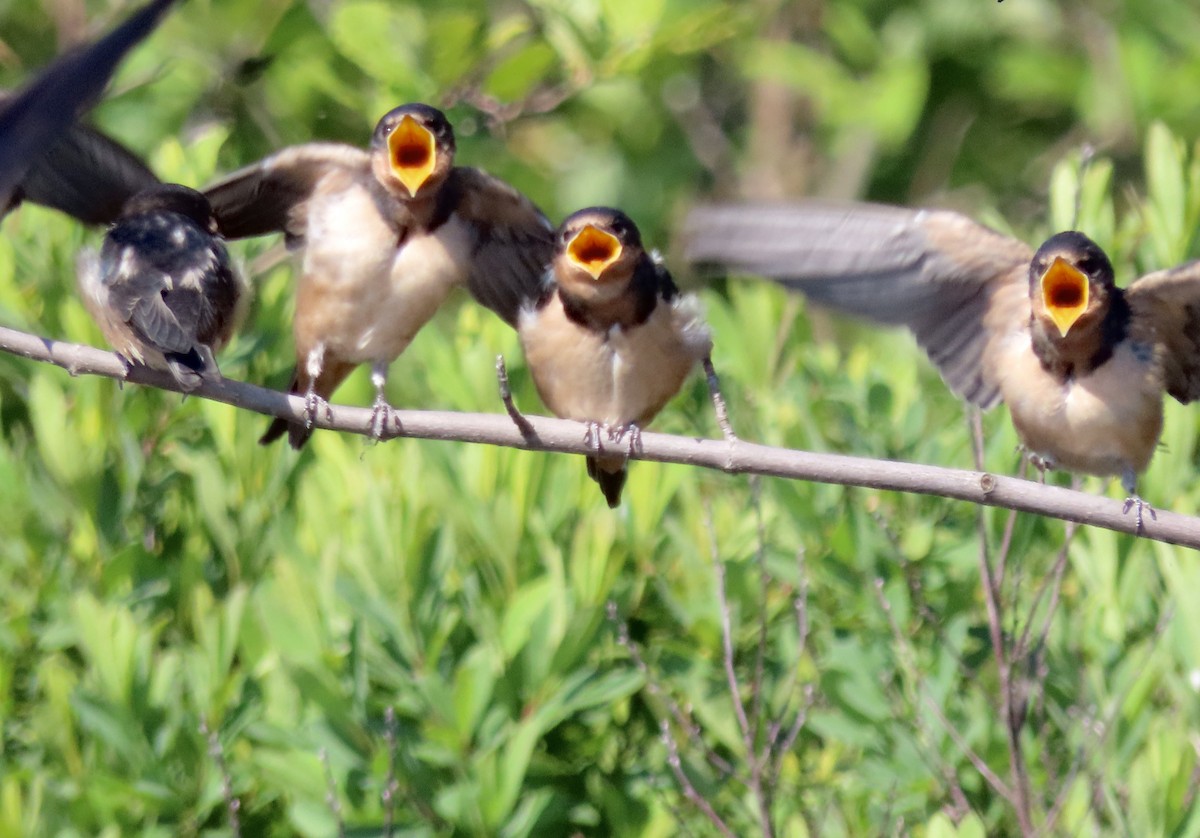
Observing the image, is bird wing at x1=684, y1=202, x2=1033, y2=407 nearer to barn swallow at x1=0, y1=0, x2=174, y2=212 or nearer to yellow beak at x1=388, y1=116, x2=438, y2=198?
yellow beak at x1=388, y1=116, x2=438, y2=198

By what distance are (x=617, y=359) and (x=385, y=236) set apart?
680 millimetres

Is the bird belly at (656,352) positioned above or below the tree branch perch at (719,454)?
above

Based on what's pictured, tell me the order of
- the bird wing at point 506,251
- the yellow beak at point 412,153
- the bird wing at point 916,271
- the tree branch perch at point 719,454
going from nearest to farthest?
the tree branch perch at point 719,454
the yellow beak at point 412,153
the bird wing at point 916,271
the bird wing at point 506,251

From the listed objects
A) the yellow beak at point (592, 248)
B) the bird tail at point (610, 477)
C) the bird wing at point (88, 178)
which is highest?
the bird wing at point (88, 178)

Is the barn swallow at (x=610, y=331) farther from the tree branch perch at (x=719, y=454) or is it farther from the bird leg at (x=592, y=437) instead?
the tree branch perch at (x=719, y=454)

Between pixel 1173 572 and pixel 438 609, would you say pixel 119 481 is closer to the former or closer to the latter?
pixel 438 609

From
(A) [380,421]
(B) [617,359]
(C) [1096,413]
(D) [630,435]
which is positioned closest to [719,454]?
(D) [630,435]

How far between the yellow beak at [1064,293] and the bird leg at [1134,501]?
0.38 metres

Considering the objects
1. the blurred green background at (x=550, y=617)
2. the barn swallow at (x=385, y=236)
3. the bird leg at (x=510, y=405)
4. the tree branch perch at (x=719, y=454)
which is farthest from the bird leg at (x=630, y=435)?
the barn swallow at (x=385, y=236)

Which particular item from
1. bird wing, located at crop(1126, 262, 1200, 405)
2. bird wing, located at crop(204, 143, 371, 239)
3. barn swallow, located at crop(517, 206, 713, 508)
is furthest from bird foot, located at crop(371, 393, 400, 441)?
bird wing, located at crop(1126, 262, 1200, 405)

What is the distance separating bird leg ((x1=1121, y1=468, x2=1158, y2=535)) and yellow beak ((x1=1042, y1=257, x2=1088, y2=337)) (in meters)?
0.38

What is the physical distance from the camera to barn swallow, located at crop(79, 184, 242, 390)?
159 inches

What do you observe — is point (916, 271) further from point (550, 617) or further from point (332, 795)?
point (332, 795)

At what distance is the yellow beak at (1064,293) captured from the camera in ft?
14.6
